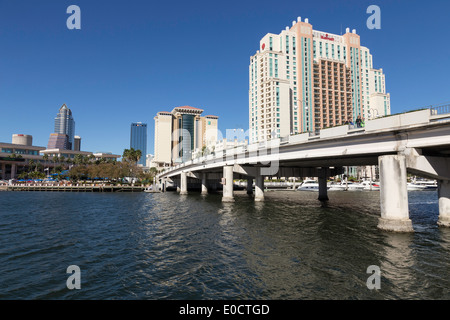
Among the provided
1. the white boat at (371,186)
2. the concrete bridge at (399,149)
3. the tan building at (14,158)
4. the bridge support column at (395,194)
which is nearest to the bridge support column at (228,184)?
the concrete bridge at (399,149)

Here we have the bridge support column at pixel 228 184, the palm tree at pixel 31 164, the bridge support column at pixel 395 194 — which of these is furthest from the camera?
the palm tree at pixel 31 164

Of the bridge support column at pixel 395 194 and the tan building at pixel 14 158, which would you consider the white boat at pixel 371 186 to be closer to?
the bridge support column at pixel 395 194

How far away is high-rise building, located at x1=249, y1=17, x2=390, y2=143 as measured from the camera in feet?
479

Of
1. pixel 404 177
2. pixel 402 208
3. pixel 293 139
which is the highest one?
pixel 293 139

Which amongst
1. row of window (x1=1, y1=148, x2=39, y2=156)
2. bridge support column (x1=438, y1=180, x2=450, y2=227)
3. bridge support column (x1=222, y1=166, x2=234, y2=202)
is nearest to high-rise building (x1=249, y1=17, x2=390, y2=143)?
bridge support column (x1=222, y1=166, x2=234, y2=202)

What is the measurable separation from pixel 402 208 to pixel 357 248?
22.7ft

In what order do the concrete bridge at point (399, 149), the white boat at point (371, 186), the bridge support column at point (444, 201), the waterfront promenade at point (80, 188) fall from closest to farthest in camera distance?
1. the concrete bridge at point (399, 149)
2. the bridge support column at point (444, 201)
3. the waterfront promenade at point (80, 188)
4. the white boat at point (371, 186)

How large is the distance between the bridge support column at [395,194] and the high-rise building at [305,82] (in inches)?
4786

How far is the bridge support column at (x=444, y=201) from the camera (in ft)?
75.3

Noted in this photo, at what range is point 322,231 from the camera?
23.9 metres

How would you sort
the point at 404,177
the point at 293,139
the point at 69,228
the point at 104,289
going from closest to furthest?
1. the point at 104,289
2. the point at 404,177
3. the point at 69,228
4. the point at 293,139

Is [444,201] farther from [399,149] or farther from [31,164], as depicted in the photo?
[31,164]
